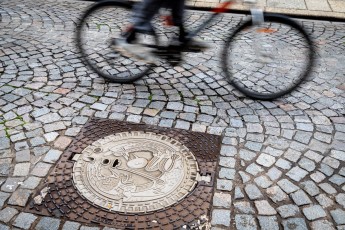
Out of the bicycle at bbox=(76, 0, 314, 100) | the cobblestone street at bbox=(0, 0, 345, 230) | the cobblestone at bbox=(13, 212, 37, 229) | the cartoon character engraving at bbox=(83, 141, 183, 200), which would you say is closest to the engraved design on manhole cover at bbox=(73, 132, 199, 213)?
the cartoon character engraving at bbox=(83, 141, 183, 200)

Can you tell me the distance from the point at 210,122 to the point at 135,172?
3.57ft

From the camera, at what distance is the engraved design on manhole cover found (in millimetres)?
2738

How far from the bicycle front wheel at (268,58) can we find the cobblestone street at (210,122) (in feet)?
0.59

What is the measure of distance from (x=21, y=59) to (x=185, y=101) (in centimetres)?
246

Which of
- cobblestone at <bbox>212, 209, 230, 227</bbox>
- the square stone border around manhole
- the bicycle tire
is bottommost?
cobblestone at <bbox>212, 209, 230, 227</bbox>

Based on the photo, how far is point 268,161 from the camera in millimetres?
3152

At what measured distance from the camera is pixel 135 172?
2980 mm

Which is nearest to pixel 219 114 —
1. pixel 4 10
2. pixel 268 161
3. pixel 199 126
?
pixel 199 126

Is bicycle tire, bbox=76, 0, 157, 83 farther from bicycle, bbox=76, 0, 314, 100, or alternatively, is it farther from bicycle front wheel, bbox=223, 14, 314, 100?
bicycle front wheel, bbox=223, 14, 314, 100

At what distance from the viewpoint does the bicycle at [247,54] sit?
12.1 feet

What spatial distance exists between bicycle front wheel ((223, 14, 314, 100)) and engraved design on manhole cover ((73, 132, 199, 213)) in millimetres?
1344

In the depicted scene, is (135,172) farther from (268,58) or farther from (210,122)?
(268,58)

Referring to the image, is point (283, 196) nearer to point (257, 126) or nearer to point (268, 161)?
point (268, 161)

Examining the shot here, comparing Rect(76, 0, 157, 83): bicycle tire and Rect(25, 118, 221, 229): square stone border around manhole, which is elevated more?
Rect(76, 0, 157, 83): bicycle tire
